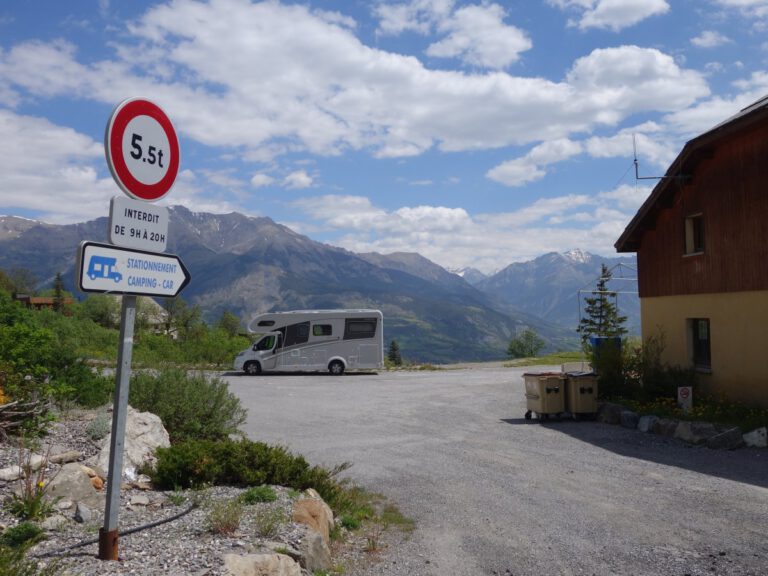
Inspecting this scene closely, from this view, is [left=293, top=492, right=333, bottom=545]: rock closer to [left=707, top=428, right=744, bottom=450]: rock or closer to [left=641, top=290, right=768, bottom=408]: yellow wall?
[left=707, top=428, right=744, bottom=450]: rock

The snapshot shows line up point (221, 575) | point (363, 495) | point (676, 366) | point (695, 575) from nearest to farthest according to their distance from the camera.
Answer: point (221, 575) < point (695, 575) < point (363, 495) < point (676, 366)

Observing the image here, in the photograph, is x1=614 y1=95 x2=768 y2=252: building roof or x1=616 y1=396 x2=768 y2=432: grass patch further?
x1=614 y1=95 x2=768 y2=252: building roof

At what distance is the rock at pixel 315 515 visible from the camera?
564cm

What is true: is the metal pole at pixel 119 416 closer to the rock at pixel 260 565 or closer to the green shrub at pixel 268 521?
the rock at pixel 260 565

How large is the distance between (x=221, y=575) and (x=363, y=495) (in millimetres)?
4105

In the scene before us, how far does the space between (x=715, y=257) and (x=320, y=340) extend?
17.6 m

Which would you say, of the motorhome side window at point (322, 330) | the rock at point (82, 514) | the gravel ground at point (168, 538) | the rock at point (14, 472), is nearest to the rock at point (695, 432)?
the gravel ground at point (168, 538)

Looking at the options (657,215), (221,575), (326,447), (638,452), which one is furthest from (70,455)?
(657,215)

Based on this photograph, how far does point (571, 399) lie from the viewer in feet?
48.2

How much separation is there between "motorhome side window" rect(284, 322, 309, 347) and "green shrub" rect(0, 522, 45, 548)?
78.1 feet

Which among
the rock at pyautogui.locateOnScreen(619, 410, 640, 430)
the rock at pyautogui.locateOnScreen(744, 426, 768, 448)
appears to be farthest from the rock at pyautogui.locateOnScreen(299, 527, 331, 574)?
the rock at pyautogui.locateOnScreen(619, 410, 640, 430)

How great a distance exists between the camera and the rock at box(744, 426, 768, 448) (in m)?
10.9

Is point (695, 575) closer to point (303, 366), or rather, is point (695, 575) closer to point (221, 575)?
point (221, 575)

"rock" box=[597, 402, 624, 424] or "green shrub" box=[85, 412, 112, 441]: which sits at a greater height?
"green shrub" box=[85, 412, 112, 441]
